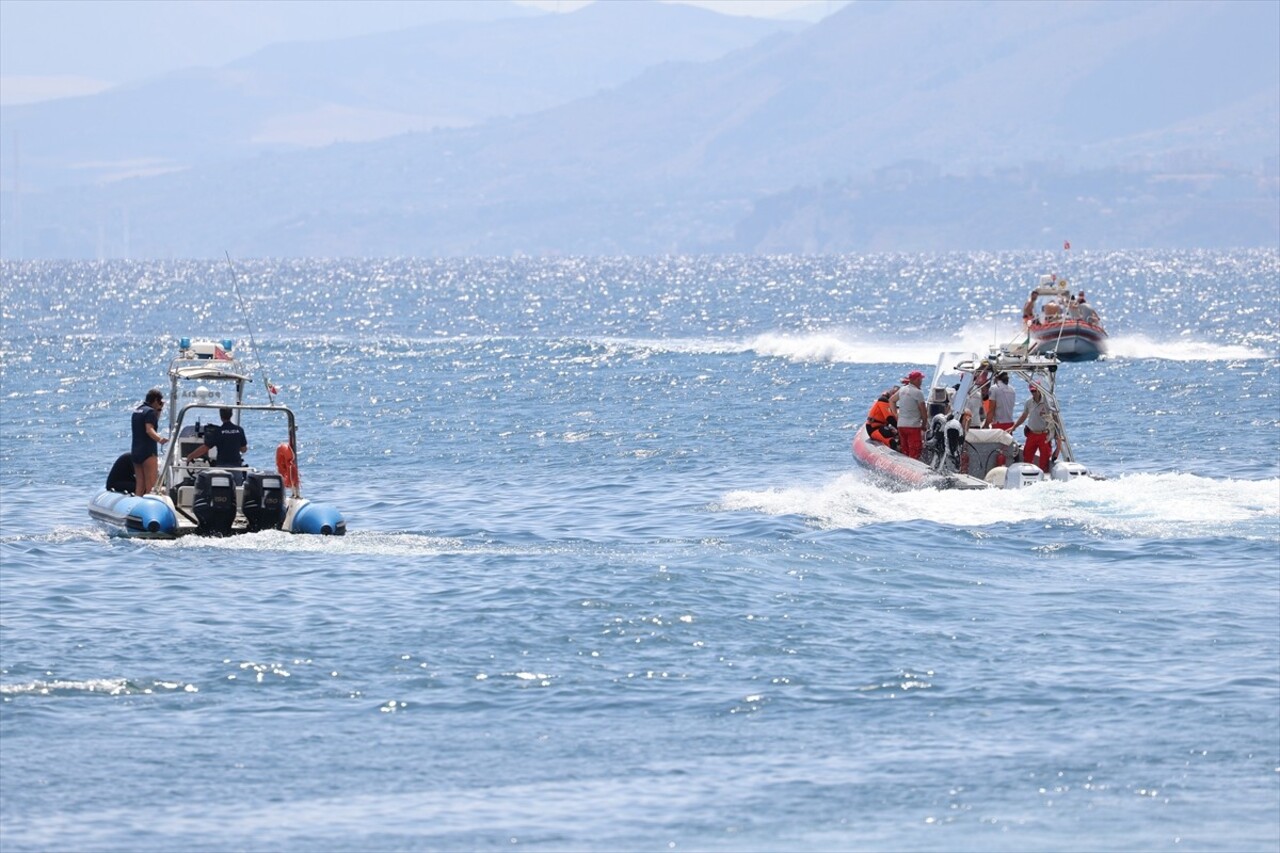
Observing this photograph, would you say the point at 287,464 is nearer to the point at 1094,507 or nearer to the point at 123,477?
the point at 123,477

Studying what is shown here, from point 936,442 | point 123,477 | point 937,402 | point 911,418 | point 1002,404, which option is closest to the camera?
point 123,477

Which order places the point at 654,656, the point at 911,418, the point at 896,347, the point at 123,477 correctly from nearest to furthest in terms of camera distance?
the point at 654,656
the point at 123,477
the point at 911,418
the point at 896,347

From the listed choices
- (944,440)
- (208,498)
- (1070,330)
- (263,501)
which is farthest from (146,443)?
(1070,330)

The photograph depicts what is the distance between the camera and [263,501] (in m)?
22.7

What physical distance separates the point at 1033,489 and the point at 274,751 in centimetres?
1308

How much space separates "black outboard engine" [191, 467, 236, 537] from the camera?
73.7 ft

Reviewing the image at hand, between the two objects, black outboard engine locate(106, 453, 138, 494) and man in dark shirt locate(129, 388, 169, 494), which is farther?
black outboard engine locate(106, 453, 138, 494)

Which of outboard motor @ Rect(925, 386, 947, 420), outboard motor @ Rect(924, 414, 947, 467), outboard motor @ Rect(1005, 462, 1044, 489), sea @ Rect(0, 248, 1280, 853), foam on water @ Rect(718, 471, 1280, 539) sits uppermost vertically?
outboard motor @ Rect(925, 386, 947, 420)

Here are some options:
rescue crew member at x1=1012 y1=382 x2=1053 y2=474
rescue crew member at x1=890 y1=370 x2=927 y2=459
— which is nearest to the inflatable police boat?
rescue crew member at x1=890 y1=370 x2=927 y2=459

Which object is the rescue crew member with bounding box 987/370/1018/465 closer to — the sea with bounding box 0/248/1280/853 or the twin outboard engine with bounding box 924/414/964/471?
the twin outboard engine with bounding box 924/414/964/471

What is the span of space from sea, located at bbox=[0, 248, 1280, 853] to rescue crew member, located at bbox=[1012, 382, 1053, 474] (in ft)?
4.78

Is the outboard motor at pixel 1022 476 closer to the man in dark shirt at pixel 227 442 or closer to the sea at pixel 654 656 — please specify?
the sea at pixel 654 656

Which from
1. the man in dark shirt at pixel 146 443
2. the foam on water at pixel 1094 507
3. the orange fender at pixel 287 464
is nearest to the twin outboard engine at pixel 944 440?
the foam on water at pixel 1094 507

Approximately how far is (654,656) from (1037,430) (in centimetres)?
1038
